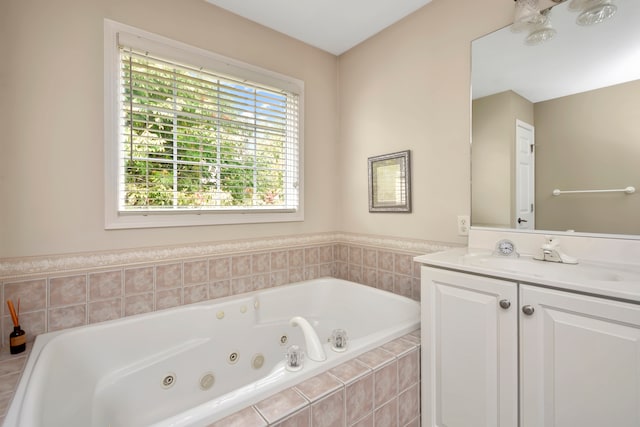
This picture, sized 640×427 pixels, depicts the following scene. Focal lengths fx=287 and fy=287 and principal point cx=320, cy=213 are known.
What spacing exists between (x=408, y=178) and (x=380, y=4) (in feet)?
3.80

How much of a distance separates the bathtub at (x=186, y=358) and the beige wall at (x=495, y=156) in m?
0.71

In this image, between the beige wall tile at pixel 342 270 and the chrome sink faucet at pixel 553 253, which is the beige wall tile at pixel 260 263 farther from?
the chrome sink faucet at pixel 553 253

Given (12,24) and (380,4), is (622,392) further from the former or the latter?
(12,24)

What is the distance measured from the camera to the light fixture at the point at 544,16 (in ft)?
4.12

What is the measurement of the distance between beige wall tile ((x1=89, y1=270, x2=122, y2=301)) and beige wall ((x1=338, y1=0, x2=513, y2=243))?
1.68m

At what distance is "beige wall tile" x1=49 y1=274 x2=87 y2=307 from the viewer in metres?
1.44

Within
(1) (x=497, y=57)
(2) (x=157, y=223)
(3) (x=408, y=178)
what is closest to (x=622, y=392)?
(3) (x=408, y=178)

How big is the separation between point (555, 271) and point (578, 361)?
0.39m

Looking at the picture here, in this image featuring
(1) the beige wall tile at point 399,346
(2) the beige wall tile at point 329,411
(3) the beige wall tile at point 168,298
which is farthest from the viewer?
(3) the beige wall tile at point 168,298

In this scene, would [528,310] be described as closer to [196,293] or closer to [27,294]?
[196,293]

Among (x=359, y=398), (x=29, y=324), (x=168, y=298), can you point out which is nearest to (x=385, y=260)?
(x=359, y=398)

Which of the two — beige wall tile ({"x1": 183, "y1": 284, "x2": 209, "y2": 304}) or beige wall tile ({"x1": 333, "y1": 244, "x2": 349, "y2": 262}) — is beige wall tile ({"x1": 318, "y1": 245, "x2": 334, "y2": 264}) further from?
beige wall tile ({"x1": 183, "y1": 284, "x2": 209, "y2": 304})

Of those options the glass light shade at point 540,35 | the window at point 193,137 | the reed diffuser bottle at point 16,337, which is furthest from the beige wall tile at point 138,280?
the glass light shade at point 540,35

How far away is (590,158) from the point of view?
1293mm
